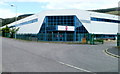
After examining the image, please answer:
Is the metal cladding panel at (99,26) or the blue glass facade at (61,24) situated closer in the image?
the blue glass facade at (61,24)

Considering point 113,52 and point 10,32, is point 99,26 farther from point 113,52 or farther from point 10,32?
point 113,52

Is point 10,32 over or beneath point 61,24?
beneath

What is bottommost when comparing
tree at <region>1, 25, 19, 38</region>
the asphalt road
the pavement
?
the pavement

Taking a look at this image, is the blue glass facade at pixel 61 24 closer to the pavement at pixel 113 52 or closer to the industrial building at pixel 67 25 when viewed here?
the industrial building at pixel 67 25

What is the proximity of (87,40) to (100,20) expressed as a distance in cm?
2228

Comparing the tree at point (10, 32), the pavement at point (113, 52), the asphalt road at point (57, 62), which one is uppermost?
the tree at point (10, 32)

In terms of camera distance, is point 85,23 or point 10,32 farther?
point 10,32

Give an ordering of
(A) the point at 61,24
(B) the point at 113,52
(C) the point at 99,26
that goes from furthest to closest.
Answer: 1. (C) the point at 99,26
2. (A) the point at 61,24
3. (B) the point at 113,52

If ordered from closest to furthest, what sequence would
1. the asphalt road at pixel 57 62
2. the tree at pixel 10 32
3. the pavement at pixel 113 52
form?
the asphalt road at pixel 57 62 < the pavement at pixel 113 52 < the tree at pixel 10 32

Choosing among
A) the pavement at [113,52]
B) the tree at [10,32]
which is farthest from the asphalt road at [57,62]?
the tree at [10,32]

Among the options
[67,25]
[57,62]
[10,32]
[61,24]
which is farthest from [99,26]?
[57,62]

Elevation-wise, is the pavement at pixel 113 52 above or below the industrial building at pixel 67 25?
below

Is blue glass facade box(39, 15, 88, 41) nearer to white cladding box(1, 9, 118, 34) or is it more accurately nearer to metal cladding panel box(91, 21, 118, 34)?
Answer: white cladding box(1, 9, 118, 34)

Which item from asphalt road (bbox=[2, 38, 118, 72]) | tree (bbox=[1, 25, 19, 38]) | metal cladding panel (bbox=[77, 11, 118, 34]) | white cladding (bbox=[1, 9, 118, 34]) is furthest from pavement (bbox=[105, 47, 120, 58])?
tree (bbox=[1, 25, 19, 38])
